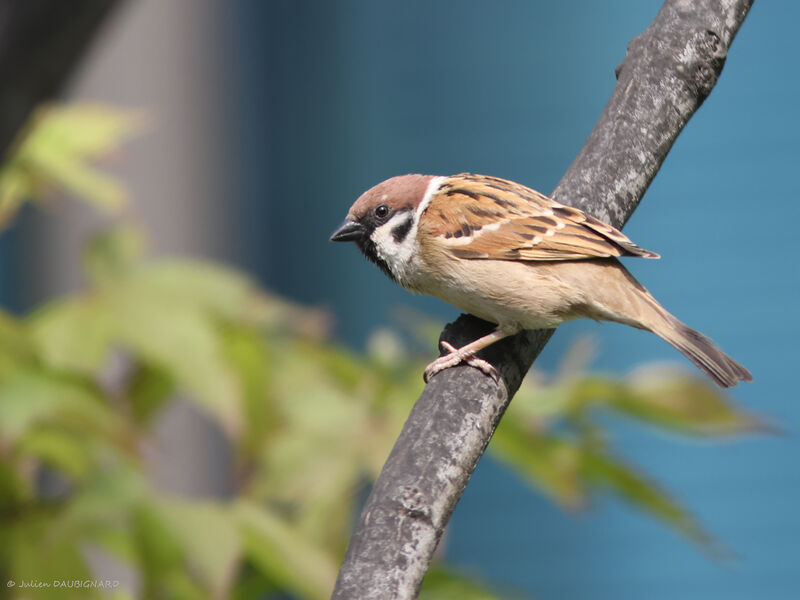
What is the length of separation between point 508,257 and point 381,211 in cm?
36

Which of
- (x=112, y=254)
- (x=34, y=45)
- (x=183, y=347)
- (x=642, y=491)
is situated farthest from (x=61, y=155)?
(x=642, y=491)

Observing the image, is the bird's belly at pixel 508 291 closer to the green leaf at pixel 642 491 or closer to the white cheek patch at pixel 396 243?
the white cheek patch at pixel 396 243

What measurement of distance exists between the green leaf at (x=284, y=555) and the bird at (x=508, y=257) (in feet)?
1.46

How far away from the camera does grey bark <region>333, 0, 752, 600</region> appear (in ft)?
4.58

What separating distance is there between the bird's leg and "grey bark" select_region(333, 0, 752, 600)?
0.02 meters

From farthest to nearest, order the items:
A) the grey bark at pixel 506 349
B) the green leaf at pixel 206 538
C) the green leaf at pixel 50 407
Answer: the green leaf at pixel 50 407 < the green leaf at pixel 206 538 < the grey bark at pixel 506 349

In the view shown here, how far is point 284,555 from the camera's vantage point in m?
2.07

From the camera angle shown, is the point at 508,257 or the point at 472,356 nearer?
the point at 472,356

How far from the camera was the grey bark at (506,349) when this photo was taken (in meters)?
1.40

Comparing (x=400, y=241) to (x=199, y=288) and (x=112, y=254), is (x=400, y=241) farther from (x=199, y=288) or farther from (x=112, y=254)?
(x=112, y=254)

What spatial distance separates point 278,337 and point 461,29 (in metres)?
4.80

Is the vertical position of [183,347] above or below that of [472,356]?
below

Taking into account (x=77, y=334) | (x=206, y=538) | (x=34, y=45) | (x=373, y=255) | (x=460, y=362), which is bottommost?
(x=206, y=538)

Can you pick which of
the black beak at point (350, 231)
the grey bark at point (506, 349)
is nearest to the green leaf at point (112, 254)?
the black beak at point (350, 231)
